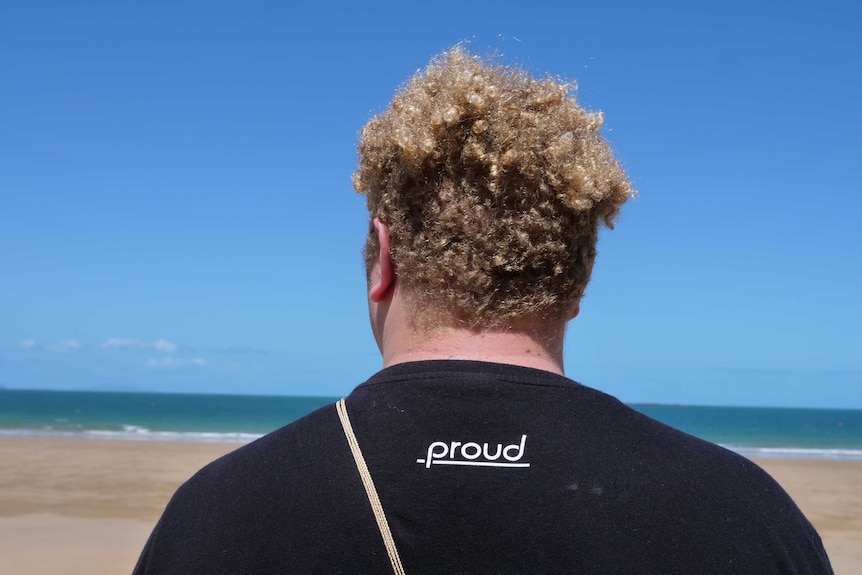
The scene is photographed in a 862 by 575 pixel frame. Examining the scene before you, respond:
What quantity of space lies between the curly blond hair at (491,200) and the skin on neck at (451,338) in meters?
0.02

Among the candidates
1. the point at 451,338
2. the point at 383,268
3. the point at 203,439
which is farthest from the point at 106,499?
the point at 203,439

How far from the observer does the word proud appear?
122 cm

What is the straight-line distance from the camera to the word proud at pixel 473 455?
122cm

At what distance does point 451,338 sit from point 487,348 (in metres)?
0.07

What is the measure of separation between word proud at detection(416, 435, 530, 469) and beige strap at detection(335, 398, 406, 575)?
3.4 inches

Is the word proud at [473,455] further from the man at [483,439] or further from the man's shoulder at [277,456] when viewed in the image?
the man's shoulder at [277,456]

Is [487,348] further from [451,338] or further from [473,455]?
[473,455]

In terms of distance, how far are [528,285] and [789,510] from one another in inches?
22.9

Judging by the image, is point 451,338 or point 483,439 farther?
point 451,338

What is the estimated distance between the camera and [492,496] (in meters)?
1.20

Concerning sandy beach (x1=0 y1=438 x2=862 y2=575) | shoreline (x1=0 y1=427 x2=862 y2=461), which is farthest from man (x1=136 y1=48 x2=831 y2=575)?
shoreline (x1=0 y1=427 x2=862 y2=461)

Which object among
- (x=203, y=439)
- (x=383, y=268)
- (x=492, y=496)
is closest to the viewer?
(x=492, y=496)

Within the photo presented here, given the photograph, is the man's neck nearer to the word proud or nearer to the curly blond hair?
the curly blond hair

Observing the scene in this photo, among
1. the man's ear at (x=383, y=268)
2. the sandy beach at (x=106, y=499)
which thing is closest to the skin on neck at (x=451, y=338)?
the man's ear at (x=383, y=268)
